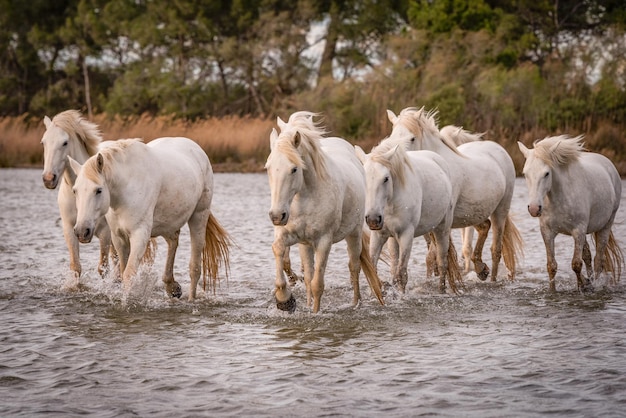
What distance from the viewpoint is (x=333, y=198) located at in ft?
24.1

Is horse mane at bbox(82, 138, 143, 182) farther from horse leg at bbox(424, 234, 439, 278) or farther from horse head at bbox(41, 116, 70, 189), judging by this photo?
horse leg at bbox(424, 234, 439, 278)

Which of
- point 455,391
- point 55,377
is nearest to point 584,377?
point 455,391

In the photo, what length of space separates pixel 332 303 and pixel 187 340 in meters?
1.87

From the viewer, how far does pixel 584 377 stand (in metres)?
5.67

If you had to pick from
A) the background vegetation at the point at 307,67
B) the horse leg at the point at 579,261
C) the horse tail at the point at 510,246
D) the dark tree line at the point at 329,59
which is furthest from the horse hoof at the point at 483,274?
the dark tree line at the point at 329,59

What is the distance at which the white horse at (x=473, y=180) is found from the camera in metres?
9.49

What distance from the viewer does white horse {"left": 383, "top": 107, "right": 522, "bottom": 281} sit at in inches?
374

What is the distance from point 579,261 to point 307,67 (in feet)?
93.8

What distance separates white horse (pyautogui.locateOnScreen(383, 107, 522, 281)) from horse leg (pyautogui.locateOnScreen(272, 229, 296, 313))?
7.05 ft

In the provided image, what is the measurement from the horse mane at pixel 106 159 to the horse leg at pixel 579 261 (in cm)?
417

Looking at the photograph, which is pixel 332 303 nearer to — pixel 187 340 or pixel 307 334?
pixel 307 334

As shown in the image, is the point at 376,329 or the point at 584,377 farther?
the point at 376,329

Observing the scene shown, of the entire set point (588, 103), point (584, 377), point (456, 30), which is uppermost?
point (456, 30)

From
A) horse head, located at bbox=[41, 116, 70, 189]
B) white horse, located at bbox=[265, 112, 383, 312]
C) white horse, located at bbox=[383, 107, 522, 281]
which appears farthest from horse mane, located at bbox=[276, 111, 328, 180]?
horse head, located at bbox=[41, 116, 70, 189]
